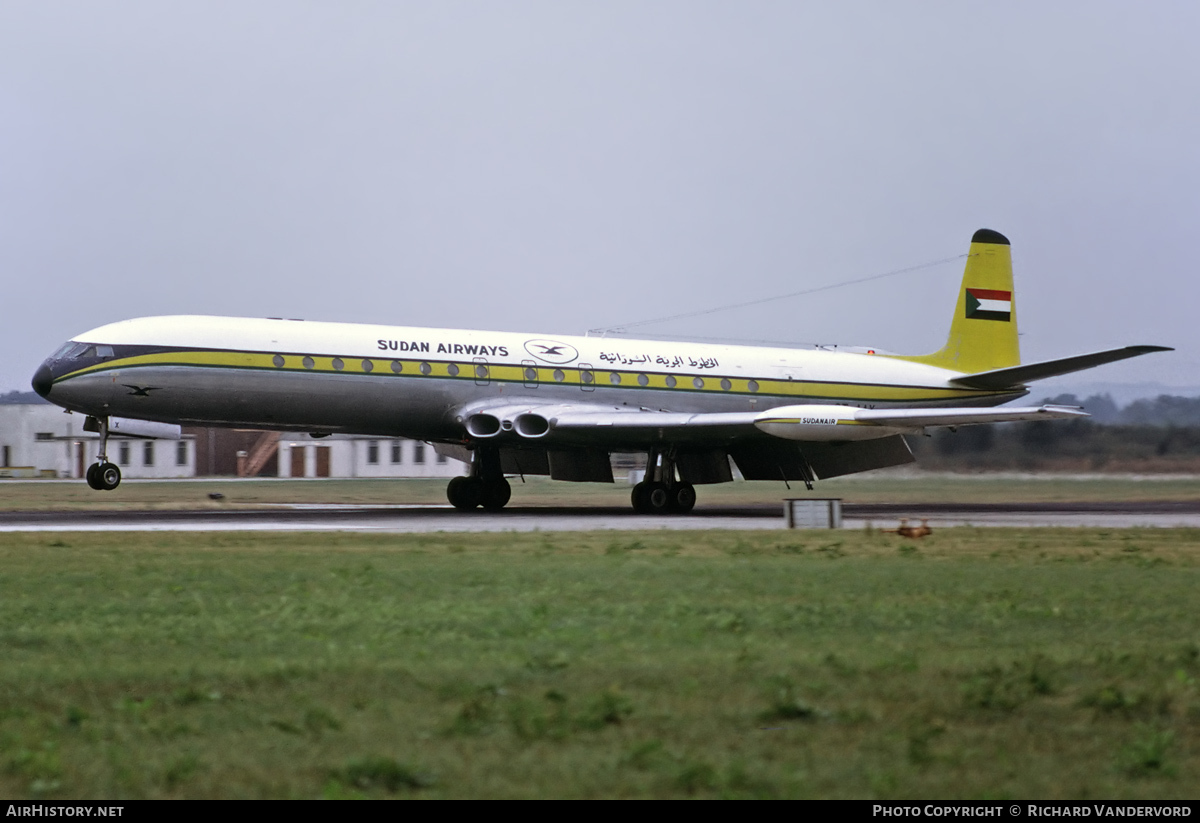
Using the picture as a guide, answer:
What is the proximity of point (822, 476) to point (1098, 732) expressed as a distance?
68.8 feet

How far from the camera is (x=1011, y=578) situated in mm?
12109

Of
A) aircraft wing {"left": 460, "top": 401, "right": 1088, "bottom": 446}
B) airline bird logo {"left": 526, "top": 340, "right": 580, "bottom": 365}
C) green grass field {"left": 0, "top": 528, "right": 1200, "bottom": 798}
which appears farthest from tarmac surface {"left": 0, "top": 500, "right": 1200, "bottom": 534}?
green grass field {"left": 0, "top": 528, "right": 1200, "bottom": 798}

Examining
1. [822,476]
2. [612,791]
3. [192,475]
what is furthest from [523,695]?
[192,475]

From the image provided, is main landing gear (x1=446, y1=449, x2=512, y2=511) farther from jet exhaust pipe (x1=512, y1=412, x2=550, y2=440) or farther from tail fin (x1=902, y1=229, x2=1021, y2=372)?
tail fin (x1=902, y1=229, x2=1021, y2=372)

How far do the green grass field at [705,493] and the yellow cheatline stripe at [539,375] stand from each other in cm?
207

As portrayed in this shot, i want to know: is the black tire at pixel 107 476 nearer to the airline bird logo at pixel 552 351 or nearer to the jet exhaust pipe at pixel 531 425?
the jet exhaust pipe at pixel 531 425

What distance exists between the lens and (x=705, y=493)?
3362 cm

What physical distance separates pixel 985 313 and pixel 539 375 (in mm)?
11022

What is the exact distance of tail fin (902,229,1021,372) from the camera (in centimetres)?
2966

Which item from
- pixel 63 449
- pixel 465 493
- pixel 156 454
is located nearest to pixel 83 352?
pixel 465 493

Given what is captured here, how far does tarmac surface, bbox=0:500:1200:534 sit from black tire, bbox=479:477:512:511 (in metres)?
0.59

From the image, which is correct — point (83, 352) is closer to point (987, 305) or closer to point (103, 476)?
point (103, 476)

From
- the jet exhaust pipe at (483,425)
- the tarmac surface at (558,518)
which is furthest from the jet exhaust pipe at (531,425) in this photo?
the tarmac surface at (558,518)

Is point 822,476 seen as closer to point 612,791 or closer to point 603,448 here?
point 603,448
